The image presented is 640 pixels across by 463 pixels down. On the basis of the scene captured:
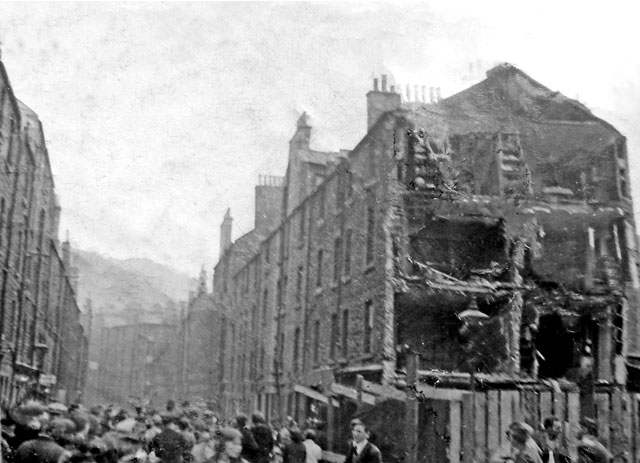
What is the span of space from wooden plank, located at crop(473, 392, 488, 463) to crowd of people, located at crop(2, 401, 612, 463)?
86.5 inches

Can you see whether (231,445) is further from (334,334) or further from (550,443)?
(334,334)

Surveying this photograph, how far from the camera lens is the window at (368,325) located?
1844 cm

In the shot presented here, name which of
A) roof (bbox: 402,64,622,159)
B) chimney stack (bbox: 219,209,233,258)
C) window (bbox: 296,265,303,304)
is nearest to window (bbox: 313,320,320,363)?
window (bbox: 296,265,303,304)

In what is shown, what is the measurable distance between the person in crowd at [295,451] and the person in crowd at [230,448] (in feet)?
2.25

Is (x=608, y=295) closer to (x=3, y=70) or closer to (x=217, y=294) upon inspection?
(x=3, y=70)

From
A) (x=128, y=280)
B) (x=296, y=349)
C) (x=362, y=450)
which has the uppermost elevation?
(x=128, y=280)

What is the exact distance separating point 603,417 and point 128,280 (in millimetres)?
16475

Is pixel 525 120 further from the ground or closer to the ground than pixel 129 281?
further from the ground

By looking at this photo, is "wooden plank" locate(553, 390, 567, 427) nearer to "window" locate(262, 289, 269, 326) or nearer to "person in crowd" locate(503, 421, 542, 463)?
"person in crowd" locate(503, 421, 542, 463)

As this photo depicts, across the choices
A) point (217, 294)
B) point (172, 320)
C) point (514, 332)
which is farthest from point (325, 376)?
point (172, 320)

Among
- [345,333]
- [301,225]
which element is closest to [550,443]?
[345,333]

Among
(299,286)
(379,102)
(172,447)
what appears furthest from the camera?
(299,286)

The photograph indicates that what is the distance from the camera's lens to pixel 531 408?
48.1ft

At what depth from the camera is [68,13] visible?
12.5 m
